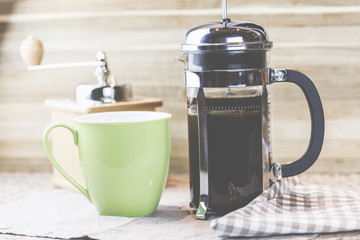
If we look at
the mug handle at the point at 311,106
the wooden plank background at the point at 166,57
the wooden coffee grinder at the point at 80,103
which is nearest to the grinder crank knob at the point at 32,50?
the wooden coffee grinder at the point at 80,103

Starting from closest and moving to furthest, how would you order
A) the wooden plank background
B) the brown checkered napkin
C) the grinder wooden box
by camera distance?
the brown checkered napkin
the grinder wooden box
the wooden plank background

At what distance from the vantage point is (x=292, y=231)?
1.97 feet

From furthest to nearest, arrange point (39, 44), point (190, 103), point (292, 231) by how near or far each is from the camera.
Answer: point (39, 44)
point (190, 103)
point (292, 231)

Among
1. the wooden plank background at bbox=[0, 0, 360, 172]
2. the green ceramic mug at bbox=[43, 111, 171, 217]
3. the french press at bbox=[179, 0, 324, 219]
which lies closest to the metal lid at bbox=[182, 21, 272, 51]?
the french press at bbox=[179, 0, 324, 219]

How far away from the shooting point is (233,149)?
0.67 m

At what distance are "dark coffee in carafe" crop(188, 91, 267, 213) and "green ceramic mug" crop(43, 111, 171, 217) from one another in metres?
0.06

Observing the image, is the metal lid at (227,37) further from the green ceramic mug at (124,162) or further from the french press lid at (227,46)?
the green ceramic mug at (124,162)

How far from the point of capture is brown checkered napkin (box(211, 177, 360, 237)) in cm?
59

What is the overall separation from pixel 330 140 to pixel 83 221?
48cm

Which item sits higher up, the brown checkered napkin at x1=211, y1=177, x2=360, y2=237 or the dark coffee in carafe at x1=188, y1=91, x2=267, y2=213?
the dark coffee in carafe at x1=188, y1=91, x2=267, y2=213

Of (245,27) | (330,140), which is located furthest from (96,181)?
(330,140)

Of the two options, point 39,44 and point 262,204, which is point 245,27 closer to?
point 262,204

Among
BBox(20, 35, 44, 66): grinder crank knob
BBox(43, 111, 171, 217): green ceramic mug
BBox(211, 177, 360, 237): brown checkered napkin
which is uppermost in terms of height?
BBox(20, 35, 44, 66): grinder crank knob

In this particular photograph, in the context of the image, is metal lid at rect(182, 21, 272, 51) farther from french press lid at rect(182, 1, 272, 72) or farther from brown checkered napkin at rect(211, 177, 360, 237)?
brown checkered napkin at rect(211, 177, 360, 237)
